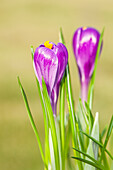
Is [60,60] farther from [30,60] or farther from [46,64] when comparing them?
[30,60]

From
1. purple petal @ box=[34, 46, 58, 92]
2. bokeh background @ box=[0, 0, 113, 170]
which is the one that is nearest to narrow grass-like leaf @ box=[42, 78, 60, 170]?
purple petal @ box=[34, 46, 58, 92]

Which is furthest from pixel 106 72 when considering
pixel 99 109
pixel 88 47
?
pixel 88 47

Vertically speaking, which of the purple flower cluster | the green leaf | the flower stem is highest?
the purple flower cluster

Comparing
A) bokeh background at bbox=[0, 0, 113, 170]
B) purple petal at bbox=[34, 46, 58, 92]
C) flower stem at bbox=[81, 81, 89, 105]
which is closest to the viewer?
purple petal at bbox=[34, 46, 58, 92]

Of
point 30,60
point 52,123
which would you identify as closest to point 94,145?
point 52,123

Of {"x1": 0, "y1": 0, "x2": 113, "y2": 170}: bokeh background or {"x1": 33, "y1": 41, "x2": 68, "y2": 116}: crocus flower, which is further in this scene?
{"x1": 0, "y1": 0, "x2": 113, "y2": 170}: bokeh background

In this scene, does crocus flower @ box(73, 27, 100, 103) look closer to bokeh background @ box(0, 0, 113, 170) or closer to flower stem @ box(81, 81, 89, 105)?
flower stem @ box(81, 81, 89, 105)
